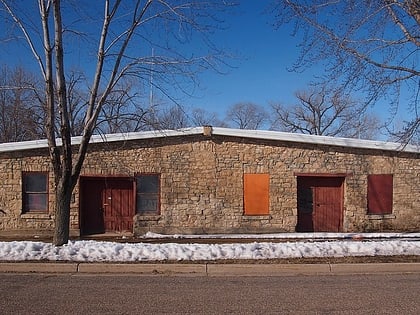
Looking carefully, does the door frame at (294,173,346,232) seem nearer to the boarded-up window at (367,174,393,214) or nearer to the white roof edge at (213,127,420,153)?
the boarded-up window at (367,174,393,214)

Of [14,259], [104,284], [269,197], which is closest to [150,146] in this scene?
[269,197]

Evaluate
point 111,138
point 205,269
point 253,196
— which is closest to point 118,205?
point 111,138

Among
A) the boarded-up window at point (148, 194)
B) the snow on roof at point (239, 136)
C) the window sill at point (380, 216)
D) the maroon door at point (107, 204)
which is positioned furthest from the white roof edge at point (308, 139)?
the maroon door at point (107, 204)

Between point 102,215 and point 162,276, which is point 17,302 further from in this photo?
point 102,215

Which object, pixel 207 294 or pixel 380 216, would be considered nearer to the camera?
pixel 207 294

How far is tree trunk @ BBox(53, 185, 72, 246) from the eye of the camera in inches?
405

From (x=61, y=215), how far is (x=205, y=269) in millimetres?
3763

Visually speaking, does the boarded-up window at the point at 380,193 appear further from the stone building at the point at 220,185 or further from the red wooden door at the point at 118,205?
Answer: the red wooden door at the point at 118,205

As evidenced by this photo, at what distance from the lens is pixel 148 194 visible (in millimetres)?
17172

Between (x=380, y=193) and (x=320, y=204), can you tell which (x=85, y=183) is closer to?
(x=320, y=204)

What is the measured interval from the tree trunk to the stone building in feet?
20.1

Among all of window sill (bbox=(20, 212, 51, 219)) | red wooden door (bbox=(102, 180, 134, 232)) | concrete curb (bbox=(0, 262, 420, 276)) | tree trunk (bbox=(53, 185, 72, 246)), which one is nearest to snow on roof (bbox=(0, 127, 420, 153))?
red wooden door (bbox=(102, 180, 134, 232))

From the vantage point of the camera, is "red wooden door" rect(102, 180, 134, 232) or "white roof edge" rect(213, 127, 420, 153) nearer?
"white roof edge" rect(213, 127, 420, 153)

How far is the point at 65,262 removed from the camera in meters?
8.88
